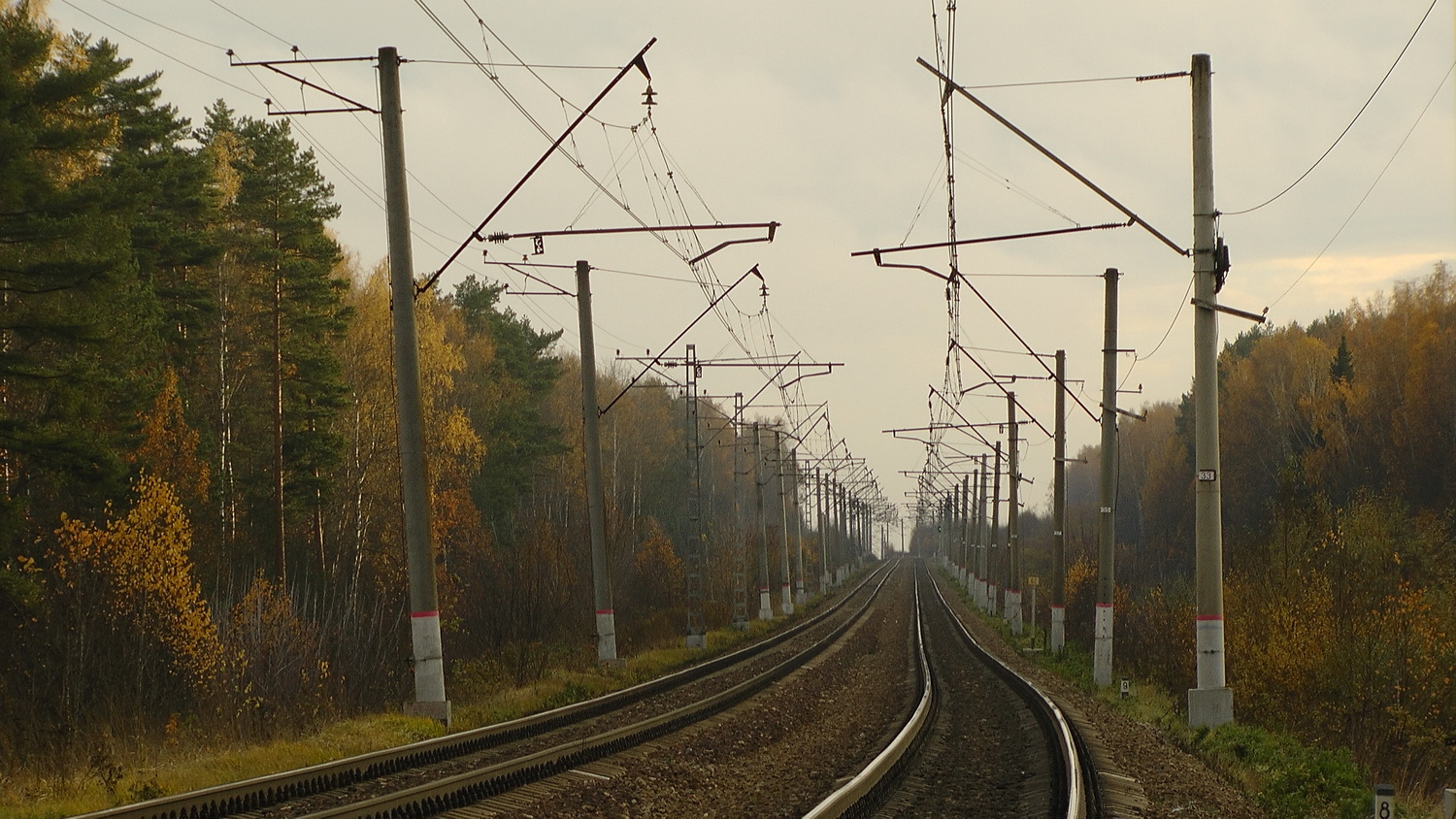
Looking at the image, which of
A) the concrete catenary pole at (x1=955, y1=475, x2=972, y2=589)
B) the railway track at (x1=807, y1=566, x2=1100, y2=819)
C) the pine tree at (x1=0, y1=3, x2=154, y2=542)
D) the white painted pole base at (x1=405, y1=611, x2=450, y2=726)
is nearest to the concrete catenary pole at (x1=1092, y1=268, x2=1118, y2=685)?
the railway track at (x1=807, y1=566, x2=1100, y2=819)

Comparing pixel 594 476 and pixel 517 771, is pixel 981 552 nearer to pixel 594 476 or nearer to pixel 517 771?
pixel 594 476

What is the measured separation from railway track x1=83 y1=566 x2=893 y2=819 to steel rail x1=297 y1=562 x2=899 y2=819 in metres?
0.01

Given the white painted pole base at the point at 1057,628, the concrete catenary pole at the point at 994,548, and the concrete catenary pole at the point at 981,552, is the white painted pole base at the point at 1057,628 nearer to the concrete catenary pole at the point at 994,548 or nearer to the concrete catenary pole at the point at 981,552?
the concrete catenary pole at the point at 994,548

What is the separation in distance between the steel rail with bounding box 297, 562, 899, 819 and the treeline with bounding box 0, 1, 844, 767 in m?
4.32

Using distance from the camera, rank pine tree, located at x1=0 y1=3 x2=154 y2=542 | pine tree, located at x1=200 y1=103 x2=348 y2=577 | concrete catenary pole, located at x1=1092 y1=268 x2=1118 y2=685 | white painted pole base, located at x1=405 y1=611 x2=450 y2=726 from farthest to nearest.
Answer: pine tree, located at x1=200 y1=103 x2=348 y2=577, concrete catenary pole, located at x1=1092 y1=268 x2=1118 y2=685, pine tree, located at x1=0 y1=3 x2=154 y2=542, white painted pole base, located at x1=405 y1=611 x2=450 y2=726

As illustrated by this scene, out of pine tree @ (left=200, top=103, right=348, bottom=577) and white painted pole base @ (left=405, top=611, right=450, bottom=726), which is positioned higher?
pine tree @ (left=200, top=103, right=348, bottom=577)

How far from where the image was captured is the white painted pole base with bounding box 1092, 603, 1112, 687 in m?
27.9

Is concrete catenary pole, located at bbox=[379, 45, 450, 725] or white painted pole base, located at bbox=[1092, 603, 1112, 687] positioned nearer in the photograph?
concrete catenary pole, located at bbox=[379, 45, 450, 725]

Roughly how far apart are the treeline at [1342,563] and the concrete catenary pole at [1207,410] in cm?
270

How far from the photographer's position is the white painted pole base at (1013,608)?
46.2m

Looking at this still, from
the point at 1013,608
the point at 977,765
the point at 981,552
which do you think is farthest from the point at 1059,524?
the point at 981,552

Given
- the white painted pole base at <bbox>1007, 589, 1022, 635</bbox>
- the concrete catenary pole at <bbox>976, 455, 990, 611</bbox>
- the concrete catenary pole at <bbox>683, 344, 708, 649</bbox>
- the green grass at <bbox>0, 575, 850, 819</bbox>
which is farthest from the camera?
the concrete catenary pole at <bbox>976, 455, 990, 611</bbox>

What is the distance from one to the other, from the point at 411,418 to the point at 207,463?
23.2 metres

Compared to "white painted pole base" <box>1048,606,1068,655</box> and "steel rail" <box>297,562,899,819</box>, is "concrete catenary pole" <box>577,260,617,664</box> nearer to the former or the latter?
"steel rail" <box>297,562,899,819</box>
